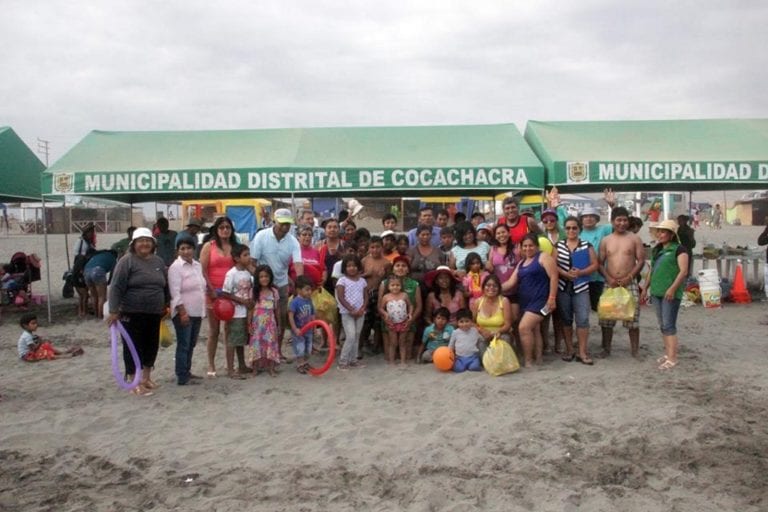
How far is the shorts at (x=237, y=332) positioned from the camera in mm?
6414

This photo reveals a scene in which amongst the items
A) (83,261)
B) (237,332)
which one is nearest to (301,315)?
(237,332)

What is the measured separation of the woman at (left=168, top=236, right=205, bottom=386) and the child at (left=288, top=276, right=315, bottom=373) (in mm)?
1044

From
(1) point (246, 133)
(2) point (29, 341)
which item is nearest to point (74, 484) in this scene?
(2) point (29, 341)

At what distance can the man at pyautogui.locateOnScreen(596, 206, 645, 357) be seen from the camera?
6.77 meters

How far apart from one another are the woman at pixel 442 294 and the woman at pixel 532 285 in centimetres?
63

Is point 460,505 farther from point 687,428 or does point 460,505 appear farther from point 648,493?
point 687,428

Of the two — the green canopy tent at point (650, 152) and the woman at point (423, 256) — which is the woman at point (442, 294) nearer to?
the woman at point (423, 256)

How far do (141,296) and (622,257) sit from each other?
4909 millimetres

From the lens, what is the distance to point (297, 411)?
540 centimetres

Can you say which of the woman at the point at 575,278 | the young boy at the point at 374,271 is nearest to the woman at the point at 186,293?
the young boy at the point at 374,271

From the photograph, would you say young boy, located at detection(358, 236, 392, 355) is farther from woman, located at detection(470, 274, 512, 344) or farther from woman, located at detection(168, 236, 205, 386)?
woman, located at detection(168, 236, 205, 386)

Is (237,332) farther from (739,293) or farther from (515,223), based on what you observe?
(739,293)

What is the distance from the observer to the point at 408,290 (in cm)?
704

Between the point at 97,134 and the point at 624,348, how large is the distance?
385 inches
